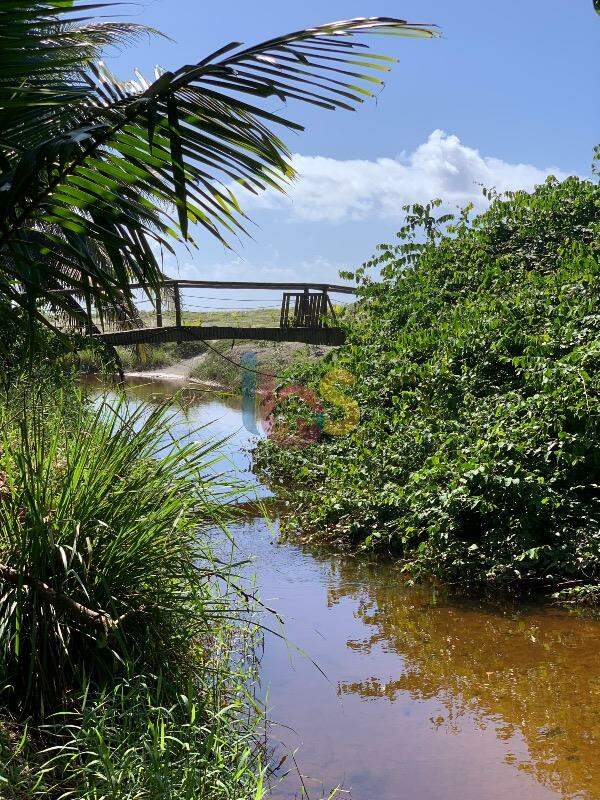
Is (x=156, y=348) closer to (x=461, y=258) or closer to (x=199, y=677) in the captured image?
(x=461, y=258)

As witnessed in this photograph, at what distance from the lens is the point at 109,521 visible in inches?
183

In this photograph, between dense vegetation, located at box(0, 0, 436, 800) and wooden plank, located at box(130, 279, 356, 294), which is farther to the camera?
wooden plank, located at box(130, 279, 356, 294)

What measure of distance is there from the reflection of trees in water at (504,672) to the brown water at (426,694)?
0.4 inches

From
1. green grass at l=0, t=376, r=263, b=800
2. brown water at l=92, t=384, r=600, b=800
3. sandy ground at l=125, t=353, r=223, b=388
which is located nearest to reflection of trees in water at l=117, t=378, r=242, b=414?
brown water at l=92, t=384, r=600, b=800

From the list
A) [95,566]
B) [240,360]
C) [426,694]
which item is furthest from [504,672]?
[240,360]

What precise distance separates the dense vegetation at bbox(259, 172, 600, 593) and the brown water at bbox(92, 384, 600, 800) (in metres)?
0.71

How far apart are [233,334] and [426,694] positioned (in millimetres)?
13795

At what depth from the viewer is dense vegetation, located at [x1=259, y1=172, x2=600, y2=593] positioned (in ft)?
27.2

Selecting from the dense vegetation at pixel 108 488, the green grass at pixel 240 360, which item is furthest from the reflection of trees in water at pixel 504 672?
the green grass at pixel 240 360

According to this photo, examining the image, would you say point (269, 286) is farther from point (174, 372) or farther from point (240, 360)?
point (174, 372)

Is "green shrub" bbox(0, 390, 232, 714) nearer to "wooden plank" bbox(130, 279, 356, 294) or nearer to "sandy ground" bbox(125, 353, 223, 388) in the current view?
"wooden plank" bbox(130, 279, 356, 294)

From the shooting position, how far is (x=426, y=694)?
6051 millimetres

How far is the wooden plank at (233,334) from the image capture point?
17.8m

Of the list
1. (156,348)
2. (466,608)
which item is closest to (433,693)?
(466,608)
